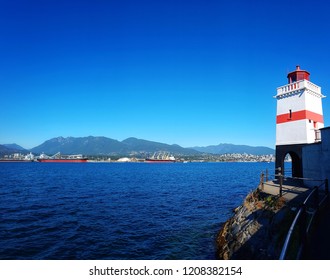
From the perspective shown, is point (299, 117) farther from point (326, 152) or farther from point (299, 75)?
point (326, 152)

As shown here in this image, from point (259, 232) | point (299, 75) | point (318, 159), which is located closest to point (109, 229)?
point (259, 232)

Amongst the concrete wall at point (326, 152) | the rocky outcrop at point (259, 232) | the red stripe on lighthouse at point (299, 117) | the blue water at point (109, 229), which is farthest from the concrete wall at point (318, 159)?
the blue water at point (109, 229)

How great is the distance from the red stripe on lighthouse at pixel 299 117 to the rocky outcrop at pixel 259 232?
360 inches

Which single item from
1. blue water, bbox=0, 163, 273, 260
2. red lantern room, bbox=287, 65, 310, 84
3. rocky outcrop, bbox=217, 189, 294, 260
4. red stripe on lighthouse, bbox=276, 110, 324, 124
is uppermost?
red lantern room, bbox=287, 65, 310, 84

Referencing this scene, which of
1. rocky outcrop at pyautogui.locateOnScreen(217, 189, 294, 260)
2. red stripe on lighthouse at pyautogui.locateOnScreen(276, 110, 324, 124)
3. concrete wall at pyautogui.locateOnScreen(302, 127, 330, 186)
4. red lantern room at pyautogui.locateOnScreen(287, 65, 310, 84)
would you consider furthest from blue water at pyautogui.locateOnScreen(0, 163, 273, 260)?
red lantern room at pyautogui.locateOnScreen(287, 65, 310, 84)

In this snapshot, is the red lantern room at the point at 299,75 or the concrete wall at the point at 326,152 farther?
the red lantern room at the point at 299,75

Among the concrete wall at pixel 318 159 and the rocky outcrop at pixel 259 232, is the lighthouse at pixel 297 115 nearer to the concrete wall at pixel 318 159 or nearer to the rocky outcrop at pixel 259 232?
the concrete wall at pixel 318 159

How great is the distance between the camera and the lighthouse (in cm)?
2203

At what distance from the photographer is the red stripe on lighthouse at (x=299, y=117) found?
2199cm

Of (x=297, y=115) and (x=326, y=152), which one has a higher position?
(x=297, y=115)

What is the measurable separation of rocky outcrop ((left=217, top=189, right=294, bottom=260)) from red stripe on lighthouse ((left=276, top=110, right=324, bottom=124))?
9.15 meters

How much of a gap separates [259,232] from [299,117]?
13.5m

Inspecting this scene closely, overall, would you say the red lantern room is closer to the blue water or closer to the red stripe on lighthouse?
the red stripe on lighthouse

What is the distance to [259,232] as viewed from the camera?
43.7 feet
